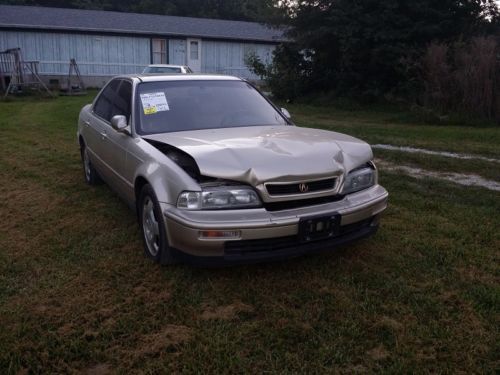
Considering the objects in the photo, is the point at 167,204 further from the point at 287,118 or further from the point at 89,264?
the point at 287,118

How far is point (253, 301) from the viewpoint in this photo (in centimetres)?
325

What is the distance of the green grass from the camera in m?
2.65

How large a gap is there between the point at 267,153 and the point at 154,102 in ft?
5.13

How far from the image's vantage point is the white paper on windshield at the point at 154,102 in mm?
4434

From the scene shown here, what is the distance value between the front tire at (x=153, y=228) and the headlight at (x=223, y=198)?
0.34 meters

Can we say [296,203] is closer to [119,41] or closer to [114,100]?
[114,100]

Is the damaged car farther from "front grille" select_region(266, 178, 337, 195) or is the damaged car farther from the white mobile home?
the white mobile home

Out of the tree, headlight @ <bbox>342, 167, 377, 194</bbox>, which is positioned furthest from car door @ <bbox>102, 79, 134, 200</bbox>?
the tree

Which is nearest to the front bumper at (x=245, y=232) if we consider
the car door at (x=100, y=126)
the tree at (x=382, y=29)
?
the car door at (x=100, y=126)

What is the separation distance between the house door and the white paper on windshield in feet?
86.4

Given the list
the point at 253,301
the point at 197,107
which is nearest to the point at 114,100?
the point at 197,107

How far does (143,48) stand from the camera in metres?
28.7

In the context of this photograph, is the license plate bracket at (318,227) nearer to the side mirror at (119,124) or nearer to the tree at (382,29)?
the side mirror at (119,124)

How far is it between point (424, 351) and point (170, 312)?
5.14 feet
